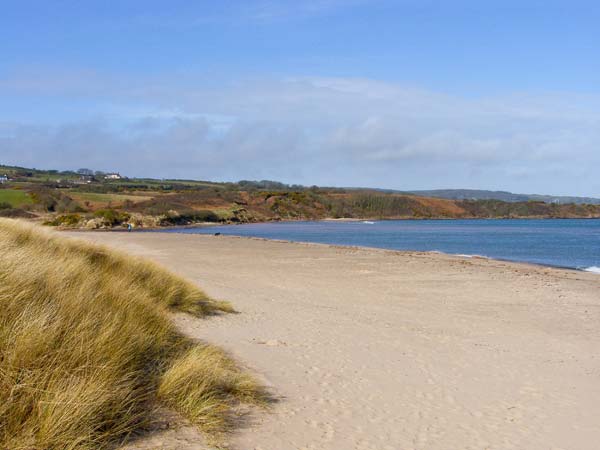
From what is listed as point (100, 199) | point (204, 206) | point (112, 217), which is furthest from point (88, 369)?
point (204, 206)

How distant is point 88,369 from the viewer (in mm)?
5297

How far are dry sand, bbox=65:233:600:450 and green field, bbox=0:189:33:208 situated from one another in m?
66.8

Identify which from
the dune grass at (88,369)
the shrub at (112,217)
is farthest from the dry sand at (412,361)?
the shrub at (112,217)

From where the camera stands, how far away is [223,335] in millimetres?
10156

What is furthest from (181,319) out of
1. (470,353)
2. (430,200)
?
(430,200)

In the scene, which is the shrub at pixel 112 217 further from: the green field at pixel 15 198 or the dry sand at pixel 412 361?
the dry sand at pixel 412 361

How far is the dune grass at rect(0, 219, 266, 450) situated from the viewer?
4.53 meters

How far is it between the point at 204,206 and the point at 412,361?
94136 mm

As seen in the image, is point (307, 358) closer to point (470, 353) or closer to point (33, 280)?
point (470, 353)

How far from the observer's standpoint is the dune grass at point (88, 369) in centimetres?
453

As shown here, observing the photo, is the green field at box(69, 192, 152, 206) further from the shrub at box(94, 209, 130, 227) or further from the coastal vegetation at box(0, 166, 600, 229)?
the shrub at box(94, 209, 130, 227)

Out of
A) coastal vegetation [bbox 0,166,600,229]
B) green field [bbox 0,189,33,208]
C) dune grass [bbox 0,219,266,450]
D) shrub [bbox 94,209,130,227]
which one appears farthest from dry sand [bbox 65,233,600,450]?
green field [bbox 0,189,33,208]

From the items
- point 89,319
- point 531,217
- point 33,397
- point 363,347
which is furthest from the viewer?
point 531,217

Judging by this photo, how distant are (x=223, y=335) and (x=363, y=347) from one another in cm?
236
